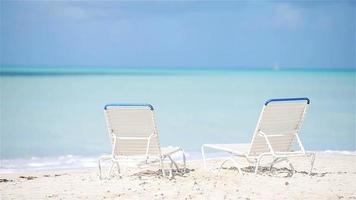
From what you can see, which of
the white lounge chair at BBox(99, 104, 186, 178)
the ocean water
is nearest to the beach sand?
the white lounge chair at BBox(99, 104, 186, 178)

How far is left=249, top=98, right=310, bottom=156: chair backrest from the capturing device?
6.44 m

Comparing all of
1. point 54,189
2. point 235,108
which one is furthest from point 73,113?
point 54,189

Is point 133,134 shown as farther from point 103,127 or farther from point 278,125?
point 103,127

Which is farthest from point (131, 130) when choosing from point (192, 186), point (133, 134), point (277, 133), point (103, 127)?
point (103, 127)

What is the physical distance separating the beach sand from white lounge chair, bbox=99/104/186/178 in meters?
0.24

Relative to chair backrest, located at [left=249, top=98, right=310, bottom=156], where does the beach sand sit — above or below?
below

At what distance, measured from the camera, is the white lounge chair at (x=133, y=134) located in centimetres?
639

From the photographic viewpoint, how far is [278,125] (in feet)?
21.6

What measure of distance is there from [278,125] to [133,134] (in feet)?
4.99

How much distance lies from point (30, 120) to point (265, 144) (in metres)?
11.1

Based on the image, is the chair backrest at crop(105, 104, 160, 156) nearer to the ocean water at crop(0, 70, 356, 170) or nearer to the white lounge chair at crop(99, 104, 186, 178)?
the white lounge chair at crop(99, 104, 186, 178)

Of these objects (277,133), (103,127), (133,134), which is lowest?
(277,133)

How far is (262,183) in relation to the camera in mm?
6152

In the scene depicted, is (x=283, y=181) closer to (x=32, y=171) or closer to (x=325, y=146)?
(x=32, y=171)
